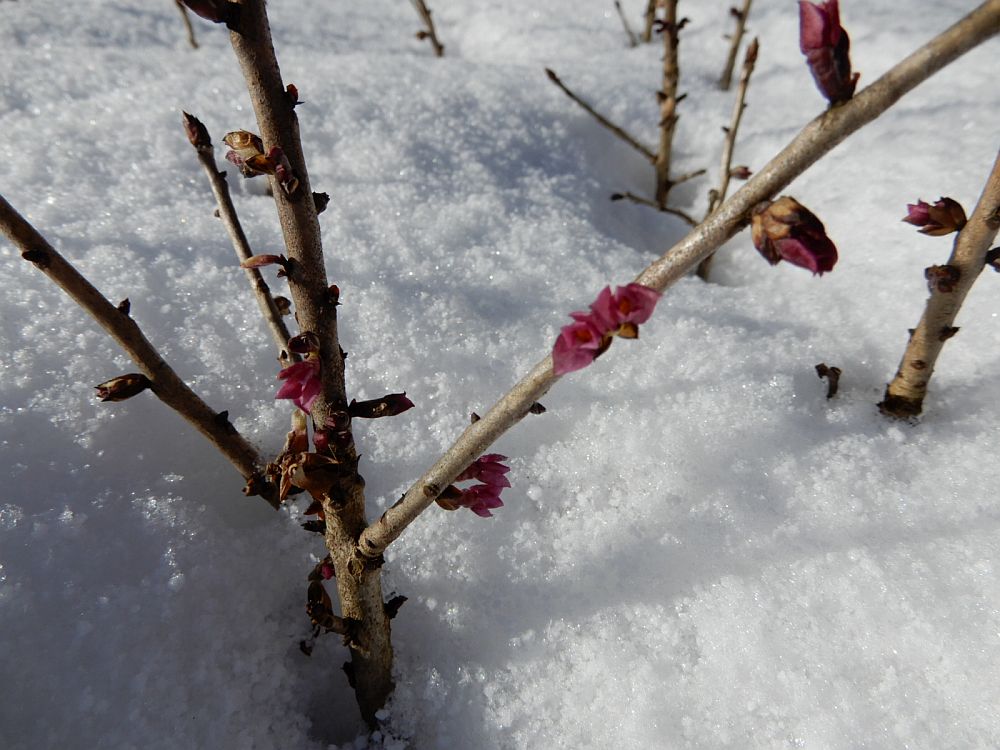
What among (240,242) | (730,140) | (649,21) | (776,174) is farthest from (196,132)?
(649,21)

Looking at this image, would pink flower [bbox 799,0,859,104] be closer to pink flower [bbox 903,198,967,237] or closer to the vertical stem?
pink flower [bbox 903,198,967,237]

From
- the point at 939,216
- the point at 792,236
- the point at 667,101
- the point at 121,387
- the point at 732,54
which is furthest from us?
the point at 732,54

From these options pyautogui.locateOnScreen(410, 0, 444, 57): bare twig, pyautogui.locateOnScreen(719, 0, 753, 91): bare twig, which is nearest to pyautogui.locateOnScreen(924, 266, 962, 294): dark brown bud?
pyautogui.locateOnScreen(719, 0, 753, 91): bare twig

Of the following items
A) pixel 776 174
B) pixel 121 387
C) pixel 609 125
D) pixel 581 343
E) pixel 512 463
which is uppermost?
pixel 776 174

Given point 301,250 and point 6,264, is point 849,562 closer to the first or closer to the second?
point 301,250

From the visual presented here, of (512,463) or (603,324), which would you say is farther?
(512,463)

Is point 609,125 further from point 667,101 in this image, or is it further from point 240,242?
point 240,242

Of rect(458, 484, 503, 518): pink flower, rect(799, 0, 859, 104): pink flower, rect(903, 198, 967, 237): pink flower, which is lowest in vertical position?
rect(458, 484, 503, 518): pink flower

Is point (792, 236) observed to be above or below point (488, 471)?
above
